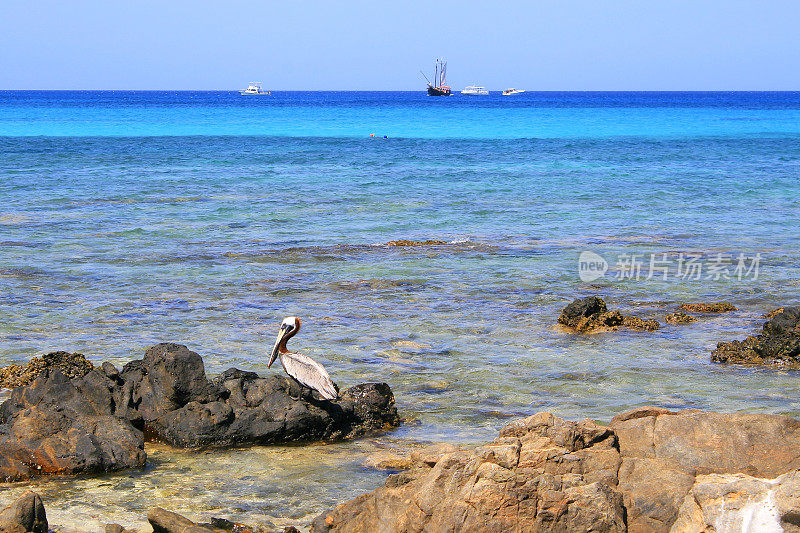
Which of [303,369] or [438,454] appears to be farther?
[303,369]

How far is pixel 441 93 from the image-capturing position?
182m

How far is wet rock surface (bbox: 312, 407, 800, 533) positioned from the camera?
200 inches

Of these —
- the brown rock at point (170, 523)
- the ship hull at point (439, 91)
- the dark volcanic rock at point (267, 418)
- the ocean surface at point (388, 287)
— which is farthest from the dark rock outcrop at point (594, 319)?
the ship hull at point (439, 91)

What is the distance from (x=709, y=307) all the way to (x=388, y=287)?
497 cm

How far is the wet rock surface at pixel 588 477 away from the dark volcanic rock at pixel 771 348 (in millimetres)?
4561

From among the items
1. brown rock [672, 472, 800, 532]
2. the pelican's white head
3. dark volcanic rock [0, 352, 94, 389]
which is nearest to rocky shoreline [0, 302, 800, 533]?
brown rock [672, 472, 800, 532]

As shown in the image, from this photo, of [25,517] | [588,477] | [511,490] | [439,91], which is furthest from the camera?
[439,91]

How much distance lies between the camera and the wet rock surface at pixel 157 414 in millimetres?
7117

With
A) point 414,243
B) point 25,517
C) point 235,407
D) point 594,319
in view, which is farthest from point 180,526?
point 414,243

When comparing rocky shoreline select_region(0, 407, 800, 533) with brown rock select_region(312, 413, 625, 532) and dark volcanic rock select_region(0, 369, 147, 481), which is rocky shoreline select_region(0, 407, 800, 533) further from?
dark volcanic rock select_region(0, 369, 147, 481)

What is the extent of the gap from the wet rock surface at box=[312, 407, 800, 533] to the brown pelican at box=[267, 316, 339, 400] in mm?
1702

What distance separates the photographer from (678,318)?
12.4 metres

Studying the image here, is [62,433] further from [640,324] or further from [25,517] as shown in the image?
[640,324]

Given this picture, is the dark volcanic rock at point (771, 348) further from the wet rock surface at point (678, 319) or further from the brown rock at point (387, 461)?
the brown rock at point (387, 461)
